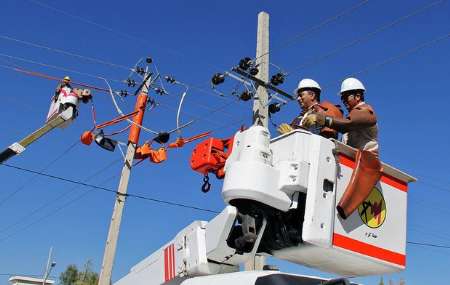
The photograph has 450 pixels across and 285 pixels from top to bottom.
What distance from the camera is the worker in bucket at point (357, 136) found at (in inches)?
118

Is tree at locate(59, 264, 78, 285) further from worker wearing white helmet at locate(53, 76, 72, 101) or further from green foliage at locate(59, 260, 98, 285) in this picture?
worker wearing white helmet at locate(53, 76, 72, 101)

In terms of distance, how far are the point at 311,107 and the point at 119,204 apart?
9920 mm

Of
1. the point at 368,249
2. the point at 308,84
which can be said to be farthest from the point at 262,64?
the point at 368,249

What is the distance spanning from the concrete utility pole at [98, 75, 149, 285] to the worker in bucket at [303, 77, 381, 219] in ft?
32.3

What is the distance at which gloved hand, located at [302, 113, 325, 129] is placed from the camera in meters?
3.33

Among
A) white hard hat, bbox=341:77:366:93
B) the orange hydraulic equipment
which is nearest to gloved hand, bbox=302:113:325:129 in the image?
white hard hat, bbox=341:77:366:93

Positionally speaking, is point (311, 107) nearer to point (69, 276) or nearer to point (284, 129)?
point (284, 129)

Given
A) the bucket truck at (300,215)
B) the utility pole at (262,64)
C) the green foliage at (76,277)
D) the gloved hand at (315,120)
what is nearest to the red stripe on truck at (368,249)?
the bucket truck at (300,215)

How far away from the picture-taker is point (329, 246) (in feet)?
9.32

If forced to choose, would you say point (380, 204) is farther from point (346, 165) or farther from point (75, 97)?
point (75, 97)

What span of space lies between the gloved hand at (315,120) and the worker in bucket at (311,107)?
57mm

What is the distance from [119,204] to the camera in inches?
515

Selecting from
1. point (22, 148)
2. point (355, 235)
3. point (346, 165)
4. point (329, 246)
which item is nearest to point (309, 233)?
point (329, 246)

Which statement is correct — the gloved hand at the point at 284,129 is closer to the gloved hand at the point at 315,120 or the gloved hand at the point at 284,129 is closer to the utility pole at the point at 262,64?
the gloved hand at the point at 315,120
